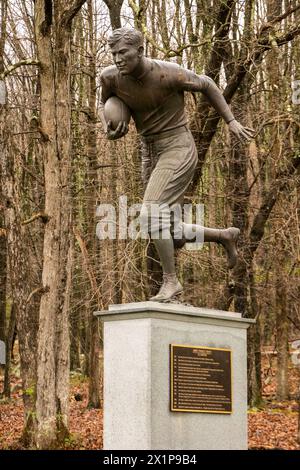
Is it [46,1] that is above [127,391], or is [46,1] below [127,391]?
above

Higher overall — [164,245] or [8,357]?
[164,245]

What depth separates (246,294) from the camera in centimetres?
1938

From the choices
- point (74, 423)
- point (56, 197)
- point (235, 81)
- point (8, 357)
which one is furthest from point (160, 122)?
point (8, 357)

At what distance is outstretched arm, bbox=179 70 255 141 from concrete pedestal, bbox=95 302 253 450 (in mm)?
1891

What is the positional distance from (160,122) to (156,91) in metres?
0.37

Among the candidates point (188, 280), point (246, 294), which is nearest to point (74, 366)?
point (188, 280)

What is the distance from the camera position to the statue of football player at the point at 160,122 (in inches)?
353

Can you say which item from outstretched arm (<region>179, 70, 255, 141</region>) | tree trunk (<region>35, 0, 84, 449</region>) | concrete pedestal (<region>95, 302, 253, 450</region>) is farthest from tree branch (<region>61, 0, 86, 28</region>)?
concrete pedestal (<region>95, 302, 253, 450</region>)

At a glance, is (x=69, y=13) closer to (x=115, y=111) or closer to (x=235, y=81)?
(x=235, y=81)

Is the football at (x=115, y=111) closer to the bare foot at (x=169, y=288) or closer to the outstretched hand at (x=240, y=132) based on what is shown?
the outstretched hand at (x=240, y=132)

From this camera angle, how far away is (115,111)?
9.23 m

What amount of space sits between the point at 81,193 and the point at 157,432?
508 inches

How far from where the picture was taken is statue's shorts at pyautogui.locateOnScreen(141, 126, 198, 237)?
914cm
